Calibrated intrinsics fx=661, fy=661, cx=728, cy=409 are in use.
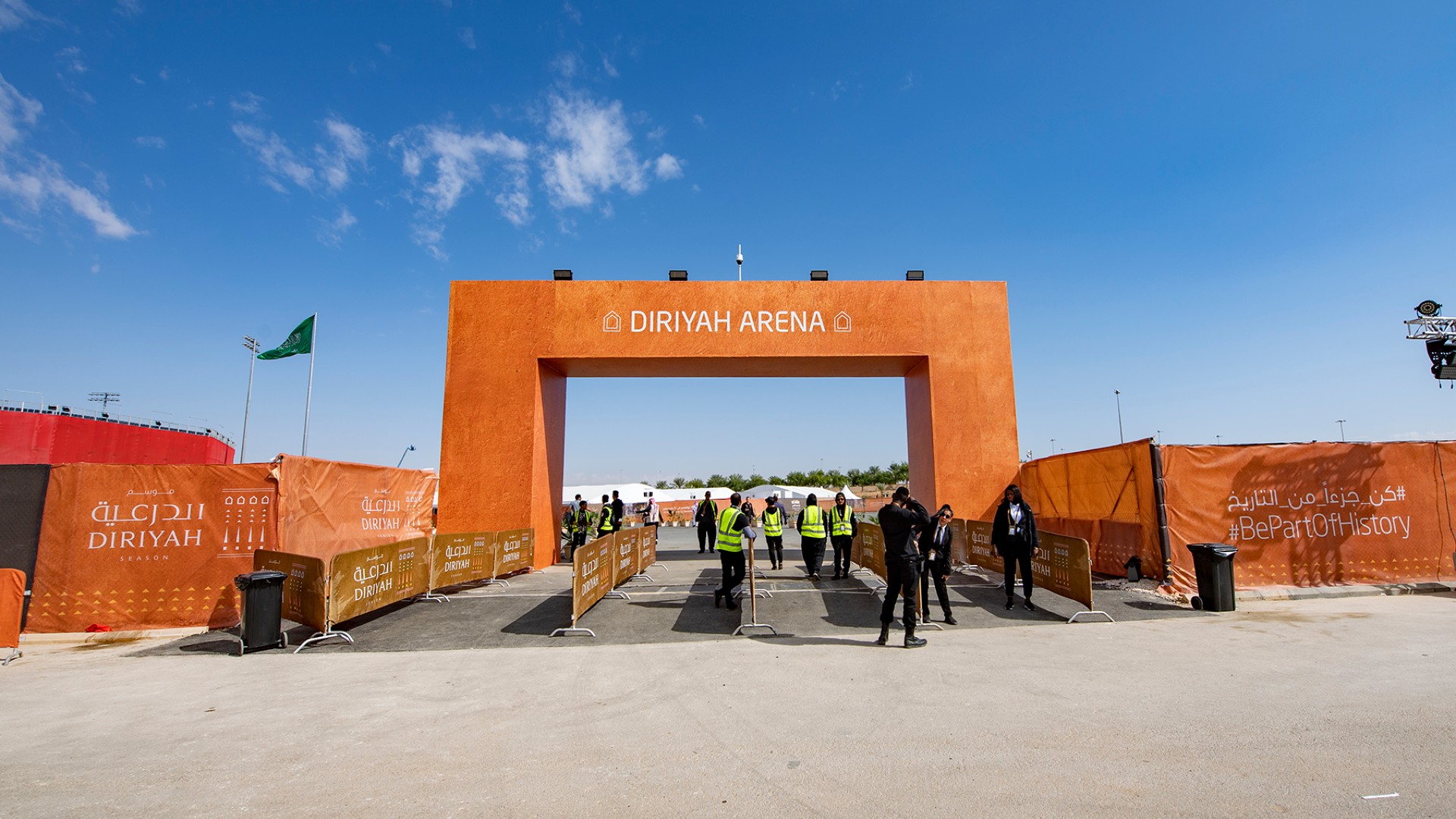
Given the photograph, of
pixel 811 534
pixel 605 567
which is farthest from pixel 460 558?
pixel 811 534

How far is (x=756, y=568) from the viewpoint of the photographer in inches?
624

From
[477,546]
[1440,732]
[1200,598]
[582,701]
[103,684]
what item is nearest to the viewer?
[1440,732]

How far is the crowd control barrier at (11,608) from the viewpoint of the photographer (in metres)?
7.80

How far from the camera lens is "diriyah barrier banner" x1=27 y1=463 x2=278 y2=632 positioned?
29.4 feet

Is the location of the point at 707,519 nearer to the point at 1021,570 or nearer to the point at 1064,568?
the point at 1021,570

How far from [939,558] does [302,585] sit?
28.3 feet

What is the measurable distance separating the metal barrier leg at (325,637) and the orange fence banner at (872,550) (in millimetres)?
8030

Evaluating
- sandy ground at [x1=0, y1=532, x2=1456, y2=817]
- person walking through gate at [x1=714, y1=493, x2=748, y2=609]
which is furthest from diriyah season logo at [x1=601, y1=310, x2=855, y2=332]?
sandy ground at [x1=0, y1=532, x2=1456, y2=817]

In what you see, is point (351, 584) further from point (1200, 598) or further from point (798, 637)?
point (1200, 598)

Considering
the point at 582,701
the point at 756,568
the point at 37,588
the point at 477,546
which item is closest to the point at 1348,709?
the point at 582,701

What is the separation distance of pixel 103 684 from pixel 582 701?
508 centimetres

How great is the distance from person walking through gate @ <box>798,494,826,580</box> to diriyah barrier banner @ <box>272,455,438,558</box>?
8.28m

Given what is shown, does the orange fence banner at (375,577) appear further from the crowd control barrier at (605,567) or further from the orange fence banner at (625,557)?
the orange fence banner at (625,557)

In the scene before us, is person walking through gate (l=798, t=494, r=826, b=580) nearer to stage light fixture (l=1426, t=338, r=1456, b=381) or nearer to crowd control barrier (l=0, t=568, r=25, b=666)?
crowd control barrier (l=0, t=568, r=25, b=666)
